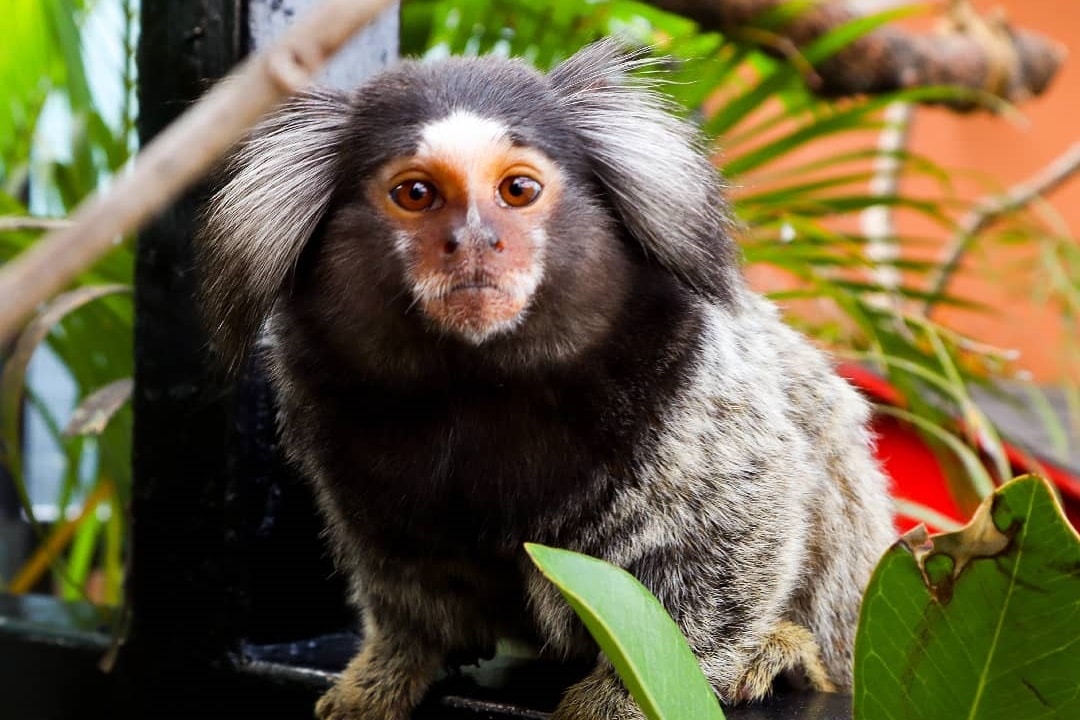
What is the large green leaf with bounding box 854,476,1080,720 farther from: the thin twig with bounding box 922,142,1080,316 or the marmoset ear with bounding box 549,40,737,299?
the thin twig with bounding box 922,142,1080,316

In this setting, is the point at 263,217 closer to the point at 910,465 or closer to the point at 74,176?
the point at 74,176

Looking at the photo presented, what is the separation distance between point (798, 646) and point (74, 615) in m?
1.07

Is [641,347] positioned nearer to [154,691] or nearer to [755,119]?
[154,691]

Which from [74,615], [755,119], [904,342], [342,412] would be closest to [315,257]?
[342,412]

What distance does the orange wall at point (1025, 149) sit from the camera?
450cm

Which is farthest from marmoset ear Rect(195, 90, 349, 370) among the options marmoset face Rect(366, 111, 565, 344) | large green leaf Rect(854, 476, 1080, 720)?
large green leaf Rect(854, 476, 1080, 720)

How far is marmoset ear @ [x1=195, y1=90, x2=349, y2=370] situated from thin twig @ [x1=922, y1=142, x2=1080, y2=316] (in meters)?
1.26

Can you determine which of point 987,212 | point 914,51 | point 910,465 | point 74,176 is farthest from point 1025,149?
point 74,176

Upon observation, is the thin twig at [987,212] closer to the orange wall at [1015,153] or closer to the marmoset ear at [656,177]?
the orange wall at [1015,153]

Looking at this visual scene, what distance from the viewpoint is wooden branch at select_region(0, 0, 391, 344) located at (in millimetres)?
279

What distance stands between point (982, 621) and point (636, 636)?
22 cm

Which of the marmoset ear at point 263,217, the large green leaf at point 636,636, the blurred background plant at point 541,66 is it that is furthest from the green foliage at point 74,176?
the large green leaf at point 636,636

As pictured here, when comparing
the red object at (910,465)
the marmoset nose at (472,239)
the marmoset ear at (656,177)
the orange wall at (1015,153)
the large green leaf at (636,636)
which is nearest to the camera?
the large green leaf at (636,636)

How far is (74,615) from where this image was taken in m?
1.80
